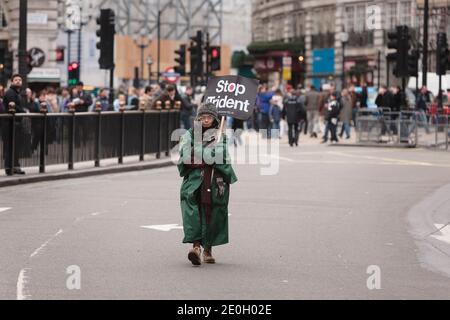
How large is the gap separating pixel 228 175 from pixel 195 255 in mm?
841

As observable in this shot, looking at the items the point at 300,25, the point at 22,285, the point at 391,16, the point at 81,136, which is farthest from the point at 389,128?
the point at 300,25

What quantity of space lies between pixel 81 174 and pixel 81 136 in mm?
1313

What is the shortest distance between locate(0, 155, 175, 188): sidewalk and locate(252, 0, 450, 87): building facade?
40.7m

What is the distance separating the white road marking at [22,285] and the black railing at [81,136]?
11507mm

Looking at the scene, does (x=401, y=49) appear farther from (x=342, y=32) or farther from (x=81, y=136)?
(x=342, y=32)

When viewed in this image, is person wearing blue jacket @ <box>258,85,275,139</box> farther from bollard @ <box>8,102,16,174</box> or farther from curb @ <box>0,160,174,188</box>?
bollard @ <box>8,102,16,174</box>

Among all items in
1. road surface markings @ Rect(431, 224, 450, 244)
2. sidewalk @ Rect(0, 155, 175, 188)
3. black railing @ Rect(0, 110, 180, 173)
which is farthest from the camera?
black railing @ Rect(0, 110, 180, 173)

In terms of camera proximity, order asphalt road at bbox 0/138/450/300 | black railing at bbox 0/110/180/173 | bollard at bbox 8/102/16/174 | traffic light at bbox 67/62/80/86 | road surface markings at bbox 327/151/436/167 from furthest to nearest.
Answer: traffic light at bbox 67/62/80/86, road surface markings at bbox 327/151/436/167, black railing at bbox 0/110/180/173, bollard at bbox 8/102/16/174, asphalt road at bbox 0/138/450/300

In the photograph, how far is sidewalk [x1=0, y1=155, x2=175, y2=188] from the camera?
22.6m

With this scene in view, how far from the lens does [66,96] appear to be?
37.7 m

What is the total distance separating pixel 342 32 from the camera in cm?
7869

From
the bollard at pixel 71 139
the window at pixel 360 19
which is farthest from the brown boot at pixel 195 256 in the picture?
the window at pixel 360 19
